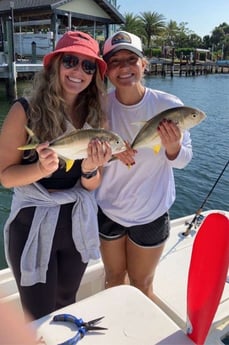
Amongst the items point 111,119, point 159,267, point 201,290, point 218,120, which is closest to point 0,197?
point 159,267

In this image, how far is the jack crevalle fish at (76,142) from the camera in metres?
2.13

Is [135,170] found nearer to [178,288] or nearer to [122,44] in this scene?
[122,44]

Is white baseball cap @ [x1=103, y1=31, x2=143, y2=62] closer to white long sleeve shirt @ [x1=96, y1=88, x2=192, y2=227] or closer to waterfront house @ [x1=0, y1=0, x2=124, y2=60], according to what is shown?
white long sleeve shirt @ [x1=96, y1=88, x2=192, y2=227]

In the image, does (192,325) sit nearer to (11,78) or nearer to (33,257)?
(33,257)

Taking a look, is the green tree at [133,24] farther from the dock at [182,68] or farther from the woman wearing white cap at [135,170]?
the woman wearing white cap at [135,170]

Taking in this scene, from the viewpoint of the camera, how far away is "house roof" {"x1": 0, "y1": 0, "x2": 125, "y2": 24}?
72.5 feet

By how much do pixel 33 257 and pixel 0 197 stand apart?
21.0 ft

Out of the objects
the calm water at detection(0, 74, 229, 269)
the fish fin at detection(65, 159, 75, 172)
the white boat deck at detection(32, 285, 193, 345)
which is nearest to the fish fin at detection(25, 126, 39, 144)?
the fish fin at detection(65, 159, 75, 172)

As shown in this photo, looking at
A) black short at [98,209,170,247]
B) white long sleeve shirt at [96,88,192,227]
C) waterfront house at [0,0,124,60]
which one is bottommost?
black short at [98,209,170,247]

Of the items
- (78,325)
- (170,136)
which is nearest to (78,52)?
(170,136)

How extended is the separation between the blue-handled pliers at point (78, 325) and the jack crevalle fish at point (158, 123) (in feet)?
3.69

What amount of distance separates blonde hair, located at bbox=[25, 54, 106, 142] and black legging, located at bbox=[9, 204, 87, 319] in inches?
20.2

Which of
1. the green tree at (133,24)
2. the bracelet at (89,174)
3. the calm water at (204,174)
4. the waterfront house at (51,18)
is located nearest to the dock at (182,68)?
the green tree at (133,24)

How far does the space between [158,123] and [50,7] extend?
2224 centimetres
